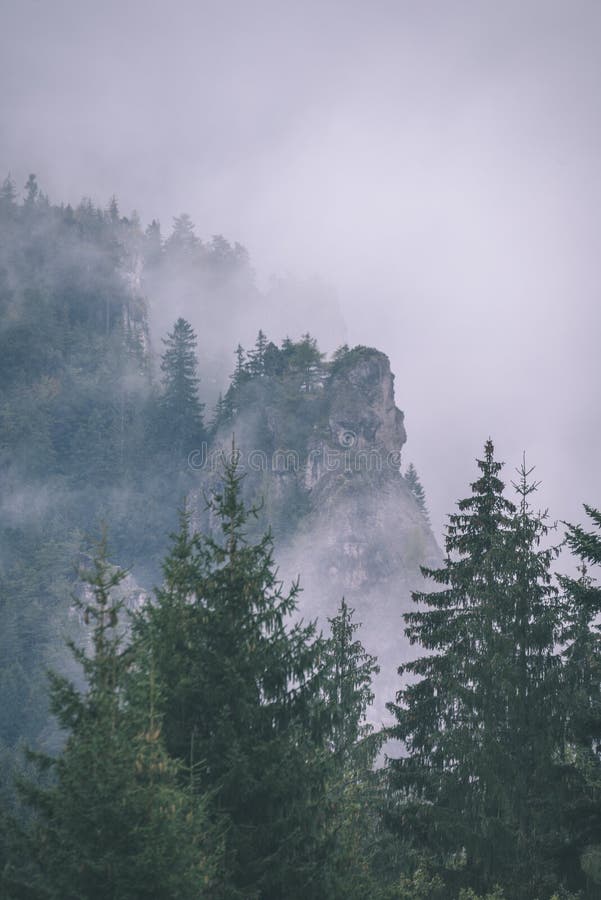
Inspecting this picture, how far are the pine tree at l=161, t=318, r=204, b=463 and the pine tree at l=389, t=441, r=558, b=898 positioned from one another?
11833cm

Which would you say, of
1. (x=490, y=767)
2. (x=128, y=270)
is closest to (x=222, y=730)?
(x=490, y=767)

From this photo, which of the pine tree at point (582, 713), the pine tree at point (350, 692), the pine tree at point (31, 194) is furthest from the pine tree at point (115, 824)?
the pine tree at point (31, 194)

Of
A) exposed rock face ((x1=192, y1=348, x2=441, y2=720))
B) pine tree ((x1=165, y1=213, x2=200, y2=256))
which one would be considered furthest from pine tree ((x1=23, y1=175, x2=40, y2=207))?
exposed rock face ((x1=192, y1=348, x2=441, y2=720))

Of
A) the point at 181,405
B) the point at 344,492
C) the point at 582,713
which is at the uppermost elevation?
the point at 181,405

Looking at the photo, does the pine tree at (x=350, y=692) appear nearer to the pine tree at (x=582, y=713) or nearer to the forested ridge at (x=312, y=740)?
the forested ridge at (x=312, y=740)

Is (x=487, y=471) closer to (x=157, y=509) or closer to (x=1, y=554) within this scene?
(x=1, y=554)

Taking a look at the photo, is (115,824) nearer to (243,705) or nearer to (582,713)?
(243,705)

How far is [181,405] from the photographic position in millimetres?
138875

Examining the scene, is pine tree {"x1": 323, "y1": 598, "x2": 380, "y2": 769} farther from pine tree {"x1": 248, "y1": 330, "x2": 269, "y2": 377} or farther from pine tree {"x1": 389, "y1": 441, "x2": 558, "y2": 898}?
pine tree {"x1": 248, "y1": 330, "x2": 269, "y2": 377}

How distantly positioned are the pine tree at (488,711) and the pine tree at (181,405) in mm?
118332

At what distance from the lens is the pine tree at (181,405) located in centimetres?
13875

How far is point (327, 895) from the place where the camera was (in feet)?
43.0

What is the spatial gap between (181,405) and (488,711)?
123m

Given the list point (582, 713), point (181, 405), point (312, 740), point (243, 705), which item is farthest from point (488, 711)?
point (181, 405)
